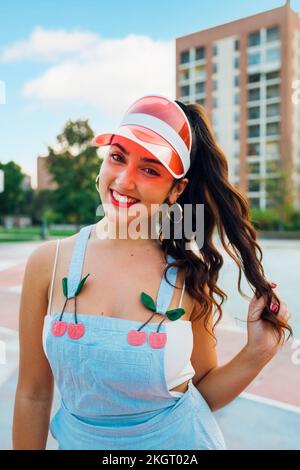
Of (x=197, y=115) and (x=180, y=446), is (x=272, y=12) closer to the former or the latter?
(x=197, y=115)

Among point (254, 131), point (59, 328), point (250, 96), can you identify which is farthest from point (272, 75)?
point (59, 328)

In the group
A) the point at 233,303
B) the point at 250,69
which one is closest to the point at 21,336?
the point at 233,303

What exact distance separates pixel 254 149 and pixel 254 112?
10.2 feet

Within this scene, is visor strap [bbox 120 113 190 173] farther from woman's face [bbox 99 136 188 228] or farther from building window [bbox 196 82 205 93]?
building window [bbox 196 82 205 93]

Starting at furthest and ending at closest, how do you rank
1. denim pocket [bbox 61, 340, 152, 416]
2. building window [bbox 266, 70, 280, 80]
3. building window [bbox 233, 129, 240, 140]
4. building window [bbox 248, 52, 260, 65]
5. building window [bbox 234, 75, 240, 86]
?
building window [bbox 234, 75, 240, 86]
building window [bbox 233, 129, 240, 140]
building window [bbox 248, 52, 260, 65]
building window [bbox 266, 70, 280, 80]
denim pocket [bbox 61, 340, 152, 416]

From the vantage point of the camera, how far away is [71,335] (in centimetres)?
86

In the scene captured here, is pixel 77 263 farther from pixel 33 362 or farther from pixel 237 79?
pixel 237 79

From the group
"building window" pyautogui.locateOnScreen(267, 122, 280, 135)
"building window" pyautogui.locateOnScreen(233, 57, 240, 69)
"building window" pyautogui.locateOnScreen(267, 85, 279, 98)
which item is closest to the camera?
"building window" pyautogui.locateOnScreen(267, 85, 279, 98)

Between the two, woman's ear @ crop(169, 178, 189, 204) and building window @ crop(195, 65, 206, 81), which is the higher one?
building window @ crop(195, 65, 206, 81)

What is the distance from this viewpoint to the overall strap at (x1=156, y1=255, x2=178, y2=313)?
901 millimetres

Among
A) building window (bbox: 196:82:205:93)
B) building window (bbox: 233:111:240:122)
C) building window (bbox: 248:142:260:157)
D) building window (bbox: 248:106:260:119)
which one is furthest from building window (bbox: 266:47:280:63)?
building window (bbox: 248:142:260:157)

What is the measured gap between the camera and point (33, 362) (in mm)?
984

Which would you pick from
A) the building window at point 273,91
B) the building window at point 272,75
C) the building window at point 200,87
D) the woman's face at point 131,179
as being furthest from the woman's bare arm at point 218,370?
the building window at point 200,87

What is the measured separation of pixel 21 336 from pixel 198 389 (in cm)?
40
